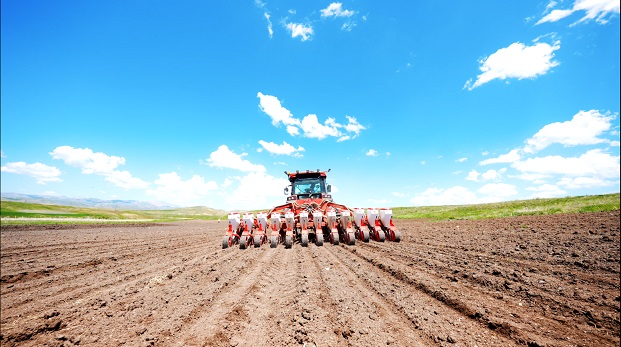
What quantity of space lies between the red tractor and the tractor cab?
50 centimetres

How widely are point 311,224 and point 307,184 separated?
3155 millimetres

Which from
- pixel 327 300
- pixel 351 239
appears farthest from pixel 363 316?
pixel 351 239

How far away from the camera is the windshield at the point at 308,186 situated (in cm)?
1417

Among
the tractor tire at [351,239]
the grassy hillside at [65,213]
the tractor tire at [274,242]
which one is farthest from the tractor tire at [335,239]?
the grassy hillside at [65,213]

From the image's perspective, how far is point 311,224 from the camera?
38.0ft

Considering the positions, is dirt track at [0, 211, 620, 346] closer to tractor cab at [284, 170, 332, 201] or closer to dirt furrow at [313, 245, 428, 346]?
dirt furrow at [313, 245, 428, 346]

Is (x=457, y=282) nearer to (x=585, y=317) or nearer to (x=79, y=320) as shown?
(x=585, y=317)

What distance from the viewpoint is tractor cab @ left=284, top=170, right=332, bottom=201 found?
1401cm

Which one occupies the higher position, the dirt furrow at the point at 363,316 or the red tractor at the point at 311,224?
the red tractor at the point at 311,224

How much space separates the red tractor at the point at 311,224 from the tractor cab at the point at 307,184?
19.6 inches

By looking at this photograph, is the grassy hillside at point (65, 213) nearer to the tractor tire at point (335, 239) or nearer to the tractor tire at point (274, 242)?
the tractor tire at point (274, 242)

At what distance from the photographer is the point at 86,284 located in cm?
635

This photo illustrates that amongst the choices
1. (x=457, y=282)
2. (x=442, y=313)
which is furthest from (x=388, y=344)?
(x=457, y=282)

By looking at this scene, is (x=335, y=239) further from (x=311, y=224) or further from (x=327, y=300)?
(x=327, y=300)
